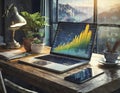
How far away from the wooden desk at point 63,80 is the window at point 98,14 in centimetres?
81

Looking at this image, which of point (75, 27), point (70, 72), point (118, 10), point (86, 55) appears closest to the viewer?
point (70, 72)

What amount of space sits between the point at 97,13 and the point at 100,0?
0.48ft

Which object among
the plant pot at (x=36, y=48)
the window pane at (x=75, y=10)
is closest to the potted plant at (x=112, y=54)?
the plant pot at (x=36, y=48)

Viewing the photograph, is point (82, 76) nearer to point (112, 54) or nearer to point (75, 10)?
point (112, 54)

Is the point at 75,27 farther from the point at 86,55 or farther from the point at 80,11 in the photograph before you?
the point at 80,11

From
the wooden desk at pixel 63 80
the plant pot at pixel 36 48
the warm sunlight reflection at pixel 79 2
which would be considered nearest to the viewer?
the wooden desk at pixel 63 80

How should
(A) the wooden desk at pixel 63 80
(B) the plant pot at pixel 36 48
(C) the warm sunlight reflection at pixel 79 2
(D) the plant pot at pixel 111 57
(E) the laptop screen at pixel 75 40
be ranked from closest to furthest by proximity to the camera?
1. (A) the wooden desk at pixel 63 80
2. (D) the plant pot at pixel 111 57
3. (E) the laptop screen at pixel 75 40
4. (B) the plant pot at pixel 36 48
5. (C) the warm sunlight reflection at pixel 79 2

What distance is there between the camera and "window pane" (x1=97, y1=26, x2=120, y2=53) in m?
2.35

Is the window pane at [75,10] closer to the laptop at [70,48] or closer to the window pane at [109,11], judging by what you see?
the window pane at [109,11]

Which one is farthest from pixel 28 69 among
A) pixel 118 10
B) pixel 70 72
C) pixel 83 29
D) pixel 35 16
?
pixel 118 10

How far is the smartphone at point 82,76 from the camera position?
50.3 inches

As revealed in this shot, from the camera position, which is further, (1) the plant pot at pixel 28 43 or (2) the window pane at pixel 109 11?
(2) the window pane at pixel 109 11

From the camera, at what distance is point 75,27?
1.85 meters

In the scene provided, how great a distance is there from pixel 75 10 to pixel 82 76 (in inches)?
62.7
